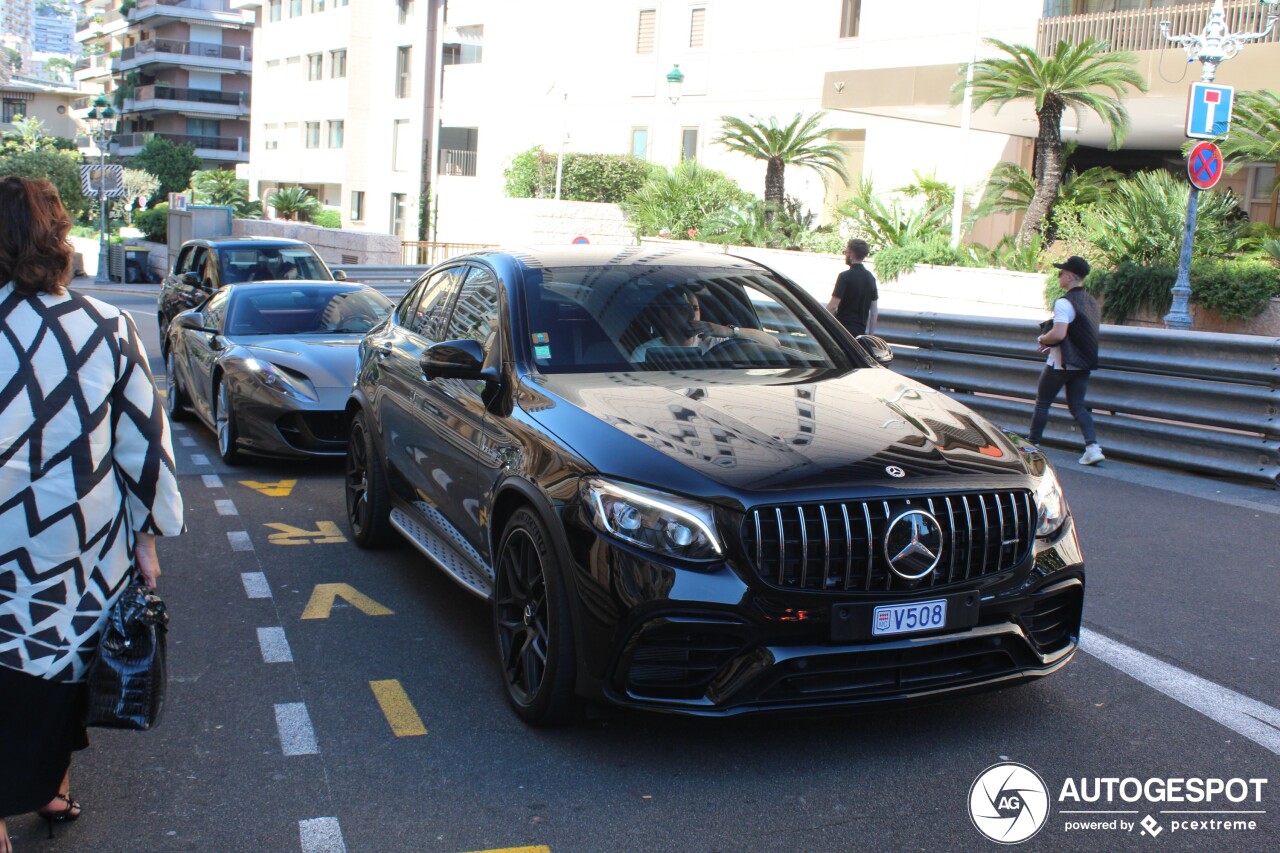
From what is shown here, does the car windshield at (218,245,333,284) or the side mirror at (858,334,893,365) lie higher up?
the side mirror at (858,334,893,365)

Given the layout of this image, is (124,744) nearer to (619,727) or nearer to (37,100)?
(619,727)

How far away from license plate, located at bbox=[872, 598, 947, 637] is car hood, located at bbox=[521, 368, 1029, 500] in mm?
369

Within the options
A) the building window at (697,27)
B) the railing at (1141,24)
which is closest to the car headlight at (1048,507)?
the railing at (1141,24)

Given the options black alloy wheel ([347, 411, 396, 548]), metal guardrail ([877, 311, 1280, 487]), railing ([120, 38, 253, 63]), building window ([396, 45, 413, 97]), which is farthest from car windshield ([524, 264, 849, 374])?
railing ([120, 38, 253, 63])

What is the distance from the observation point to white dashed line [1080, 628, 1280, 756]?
4.59m

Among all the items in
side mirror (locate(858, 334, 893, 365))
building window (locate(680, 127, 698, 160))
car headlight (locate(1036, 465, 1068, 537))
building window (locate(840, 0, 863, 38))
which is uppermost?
building window (locate(840, 0, 863, 38))

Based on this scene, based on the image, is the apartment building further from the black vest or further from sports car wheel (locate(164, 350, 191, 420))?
the black vest

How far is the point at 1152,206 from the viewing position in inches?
773

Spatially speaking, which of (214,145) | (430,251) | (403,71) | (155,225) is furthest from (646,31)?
(214,145)

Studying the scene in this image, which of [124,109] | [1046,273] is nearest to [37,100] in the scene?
[124,109]

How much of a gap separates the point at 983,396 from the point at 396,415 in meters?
6.79

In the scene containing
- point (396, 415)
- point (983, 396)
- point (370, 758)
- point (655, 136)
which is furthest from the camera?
point (655, 136)

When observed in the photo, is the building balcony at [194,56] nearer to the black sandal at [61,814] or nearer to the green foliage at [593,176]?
the green foliage at [593,176]

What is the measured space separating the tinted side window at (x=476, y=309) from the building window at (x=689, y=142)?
31.4 metres
